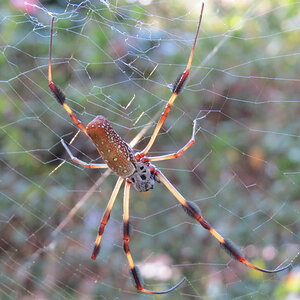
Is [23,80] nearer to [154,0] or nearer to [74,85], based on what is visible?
[74,85]

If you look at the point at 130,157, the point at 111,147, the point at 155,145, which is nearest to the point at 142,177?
the point at 130,157

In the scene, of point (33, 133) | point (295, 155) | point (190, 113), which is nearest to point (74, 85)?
point (33, 133)

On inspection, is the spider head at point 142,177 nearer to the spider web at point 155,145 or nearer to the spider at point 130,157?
the spider at point 130,157

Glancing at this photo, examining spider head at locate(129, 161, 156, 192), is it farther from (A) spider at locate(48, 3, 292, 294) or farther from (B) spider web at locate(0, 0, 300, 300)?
(B) spider web at locate(0, 0, 300, 300)

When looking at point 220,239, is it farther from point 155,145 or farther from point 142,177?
point 155,145

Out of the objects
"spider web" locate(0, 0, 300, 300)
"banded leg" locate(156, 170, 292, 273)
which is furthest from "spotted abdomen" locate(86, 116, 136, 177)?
"spider web" locate(0, 0, 300, 300)

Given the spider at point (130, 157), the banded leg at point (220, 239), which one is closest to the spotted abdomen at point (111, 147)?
the spider at point (130, 157)
